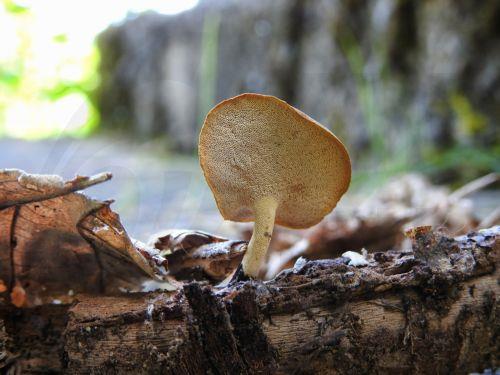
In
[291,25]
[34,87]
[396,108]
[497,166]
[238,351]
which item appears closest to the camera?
[238,351]

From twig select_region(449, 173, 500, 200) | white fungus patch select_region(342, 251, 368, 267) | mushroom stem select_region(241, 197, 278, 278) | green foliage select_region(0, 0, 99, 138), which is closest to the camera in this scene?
white fungus patch select_region(342, 251, 368, 267)

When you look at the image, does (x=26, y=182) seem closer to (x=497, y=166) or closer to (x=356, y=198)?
(x=497, y=166)

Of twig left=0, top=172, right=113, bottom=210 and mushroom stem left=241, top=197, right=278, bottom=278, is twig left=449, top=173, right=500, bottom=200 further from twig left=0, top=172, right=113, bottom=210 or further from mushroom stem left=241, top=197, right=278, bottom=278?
twig left=0, top=172, right=113, bottom=210

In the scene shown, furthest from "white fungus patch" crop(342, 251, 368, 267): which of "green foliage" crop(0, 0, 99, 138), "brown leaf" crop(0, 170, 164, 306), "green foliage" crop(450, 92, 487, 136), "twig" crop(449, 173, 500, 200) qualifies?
"green foliage" crop(0, 0, 99, 138)

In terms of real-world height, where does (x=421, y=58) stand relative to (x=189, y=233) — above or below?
above

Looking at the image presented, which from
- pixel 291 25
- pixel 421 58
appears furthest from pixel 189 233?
pixel 291 25

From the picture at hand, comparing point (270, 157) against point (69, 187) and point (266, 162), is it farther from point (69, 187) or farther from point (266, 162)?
point (69, 187)

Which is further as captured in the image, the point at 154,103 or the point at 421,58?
the point at 154,103
